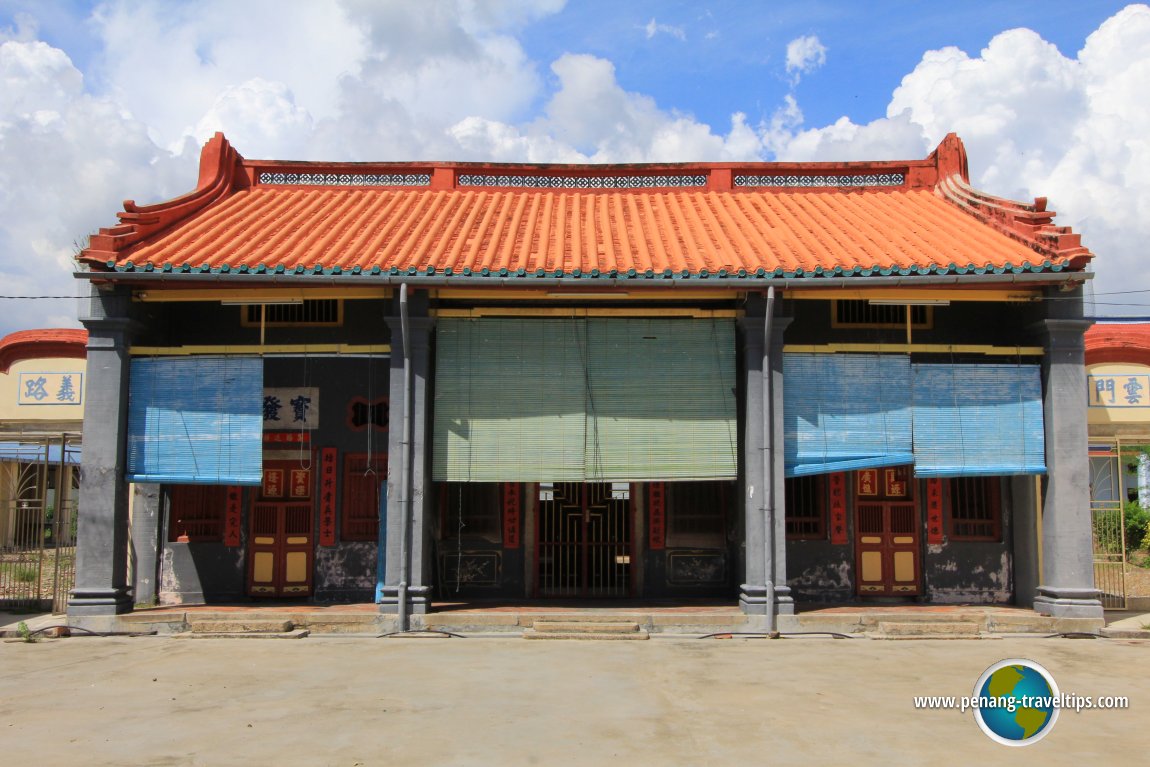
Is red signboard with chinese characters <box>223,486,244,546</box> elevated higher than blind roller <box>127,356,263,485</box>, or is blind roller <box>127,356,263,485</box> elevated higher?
blind roller <box>127,356,263,485</box>

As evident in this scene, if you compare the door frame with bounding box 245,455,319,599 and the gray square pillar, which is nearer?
the gray square pillar

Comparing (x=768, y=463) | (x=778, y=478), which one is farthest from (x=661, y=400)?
(x=778, y=478)

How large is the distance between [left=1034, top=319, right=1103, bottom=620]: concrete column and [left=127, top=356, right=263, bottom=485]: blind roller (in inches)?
356

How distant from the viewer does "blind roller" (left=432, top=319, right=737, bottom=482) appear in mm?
10414

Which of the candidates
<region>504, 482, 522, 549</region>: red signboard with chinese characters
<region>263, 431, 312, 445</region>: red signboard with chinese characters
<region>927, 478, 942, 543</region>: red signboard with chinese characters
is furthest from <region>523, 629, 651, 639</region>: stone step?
<region>927, 478, 942, 543</region>: red signboard with chinese characters

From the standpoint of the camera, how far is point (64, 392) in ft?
38.1

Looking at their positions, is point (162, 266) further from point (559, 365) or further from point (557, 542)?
point (557, 542)

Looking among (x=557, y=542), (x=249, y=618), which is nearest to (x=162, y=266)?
(x=249, y=618)

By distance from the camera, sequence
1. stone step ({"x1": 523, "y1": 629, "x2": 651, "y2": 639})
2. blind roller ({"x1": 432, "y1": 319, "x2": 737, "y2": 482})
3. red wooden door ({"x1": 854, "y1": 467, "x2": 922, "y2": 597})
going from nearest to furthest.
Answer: stone step ({"x1": 523, "y1": 629, "x2": 651, "y2": 639}) → blind roller ({"x1": 432, "y1": 319, "x2": 737, "y2": 482}) → red wooden door ({"x1": 854, "y1": 467, "x2": 922, "y2": 597})

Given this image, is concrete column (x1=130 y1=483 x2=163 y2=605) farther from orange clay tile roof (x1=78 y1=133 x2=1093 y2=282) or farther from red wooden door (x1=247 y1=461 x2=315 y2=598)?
orange clay tile roof (x1=78 y1=133 x2=1093 y2=282)

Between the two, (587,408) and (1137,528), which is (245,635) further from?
(1137,528)

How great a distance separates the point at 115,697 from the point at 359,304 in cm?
596

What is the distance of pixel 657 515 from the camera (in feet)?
39.4

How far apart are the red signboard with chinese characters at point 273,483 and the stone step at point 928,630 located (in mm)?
7560
